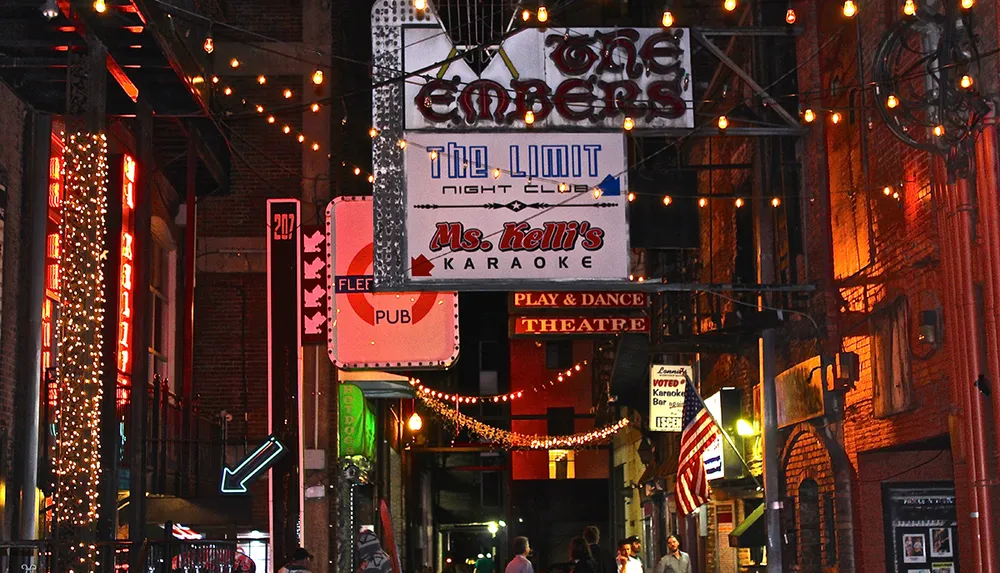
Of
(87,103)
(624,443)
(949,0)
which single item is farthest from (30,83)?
(624,443)

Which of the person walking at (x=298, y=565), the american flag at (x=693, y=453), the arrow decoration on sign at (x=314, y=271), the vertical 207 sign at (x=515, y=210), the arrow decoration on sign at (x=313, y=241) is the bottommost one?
the person walking at (x=298, y=565)

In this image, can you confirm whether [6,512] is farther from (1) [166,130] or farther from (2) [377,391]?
(2) [377,391]

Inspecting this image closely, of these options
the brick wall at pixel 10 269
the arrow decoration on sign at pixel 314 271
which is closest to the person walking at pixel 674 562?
the arrow decoration on sign at pixel 314 271

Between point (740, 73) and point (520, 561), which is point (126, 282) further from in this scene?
point (740, 73)

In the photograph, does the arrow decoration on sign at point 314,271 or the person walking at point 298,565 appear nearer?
the person walking at point 298,565

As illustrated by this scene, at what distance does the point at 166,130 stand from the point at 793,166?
365 inches

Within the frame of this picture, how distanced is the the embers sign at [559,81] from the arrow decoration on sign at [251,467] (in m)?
7.41

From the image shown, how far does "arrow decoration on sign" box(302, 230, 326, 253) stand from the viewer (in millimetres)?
19594

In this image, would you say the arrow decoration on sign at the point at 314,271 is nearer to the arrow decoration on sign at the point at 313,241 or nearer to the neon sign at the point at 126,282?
the arrow decoration on sign at the point at 313,241

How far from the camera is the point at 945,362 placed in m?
10.8

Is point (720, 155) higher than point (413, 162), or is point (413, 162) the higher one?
point (720, 155)

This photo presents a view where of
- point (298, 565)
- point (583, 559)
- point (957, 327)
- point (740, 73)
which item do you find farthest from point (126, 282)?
point (957, 327)

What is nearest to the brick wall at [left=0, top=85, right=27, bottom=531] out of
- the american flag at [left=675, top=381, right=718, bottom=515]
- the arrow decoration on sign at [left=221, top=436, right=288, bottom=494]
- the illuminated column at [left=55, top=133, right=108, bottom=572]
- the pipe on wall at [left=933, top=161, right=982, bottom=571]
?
the illuminated column at [left=55, top=133, right=108, bottom=572]

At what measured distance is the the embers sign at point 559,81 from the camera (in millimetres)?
12680
